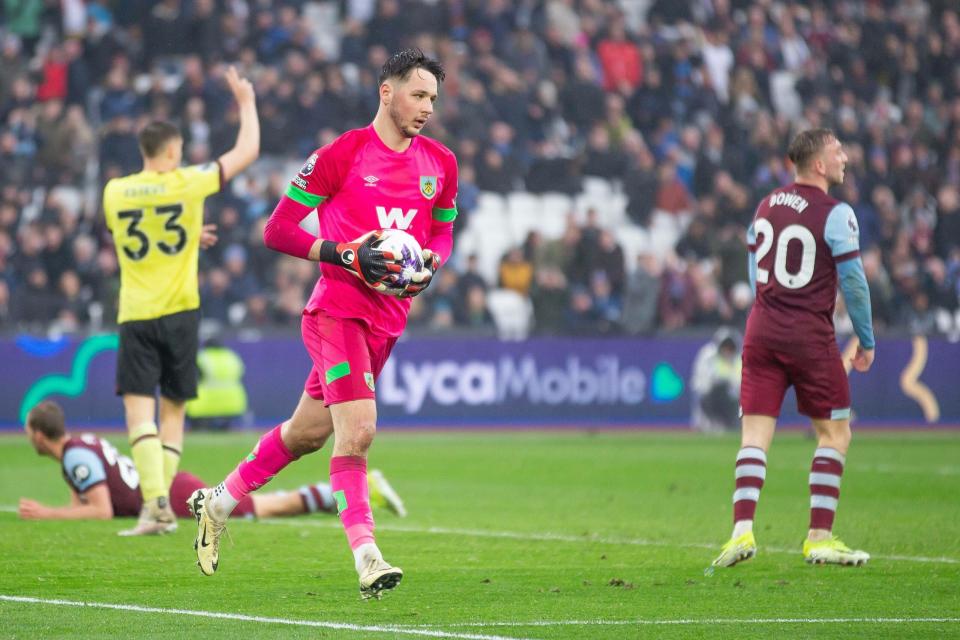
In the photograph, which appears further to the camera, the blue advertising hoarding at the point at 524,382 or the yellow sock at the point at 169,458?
the blue advertising hoarding at the point at 524,382

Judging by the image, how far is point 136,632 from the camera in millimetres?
6332

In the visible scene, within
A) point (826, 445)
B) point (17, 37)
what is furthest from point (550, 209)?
point (826, 445)

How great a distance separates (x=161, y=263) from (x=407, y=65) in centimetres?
351

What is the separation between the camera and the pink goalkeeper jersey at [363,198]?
24.0ft

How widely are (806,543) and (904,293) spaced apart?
17.7 meters

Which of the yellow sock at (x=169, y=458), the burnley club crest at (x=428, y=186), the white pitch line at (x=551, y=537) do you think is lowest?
the white pitch line at (x=551, y=537)

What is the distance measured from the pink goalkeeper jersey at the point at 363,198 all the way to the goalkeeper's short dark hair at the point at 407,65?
0.27 meters

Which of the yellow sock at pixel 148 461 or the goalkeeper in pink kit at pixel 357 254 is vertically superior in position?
the goalkeeper in pink kit at pixel 357 254

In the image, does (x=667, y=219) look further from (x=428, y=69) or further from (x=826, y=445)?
(x=428, y=69)

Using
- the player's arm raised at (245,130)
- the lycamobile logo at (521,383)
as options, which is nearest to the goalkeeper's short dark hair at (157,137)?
the player's arm raised at (245,130)

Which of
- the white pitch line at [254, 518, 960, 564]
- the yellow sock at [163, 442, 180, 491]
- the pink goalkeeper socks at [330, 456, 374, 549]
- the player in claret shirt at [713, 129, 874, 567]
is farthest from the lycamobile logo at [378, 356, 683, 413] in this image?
the pink goalkeeper socks at [330, 456, 374, 549]

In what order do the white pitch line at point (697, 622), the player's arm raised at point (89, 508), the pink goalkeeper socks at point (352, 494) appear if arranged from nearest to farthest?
the white pitch line at point (697, 622) → the pink goalkeeper socks at point (352, 494) → the player's arm raised at point (89, 508)

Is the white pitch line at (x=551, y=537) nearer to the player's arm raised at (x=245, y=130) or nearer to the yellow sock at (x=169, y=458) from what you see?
the yellow sock at (x=169, y=458)

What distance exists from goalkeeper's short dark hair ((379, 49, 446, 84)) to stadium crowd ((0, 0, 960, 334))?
13.7m
